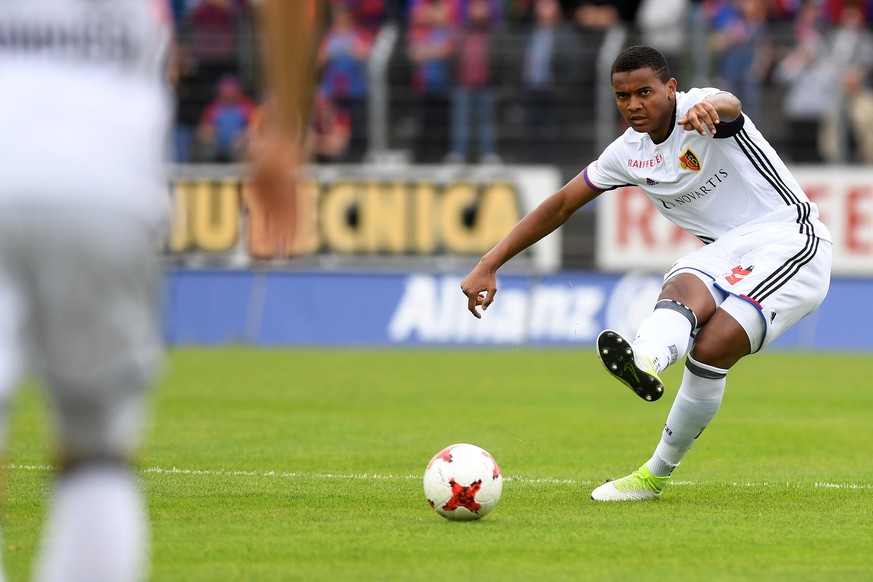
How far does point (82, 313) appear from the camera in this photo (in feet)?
10.2

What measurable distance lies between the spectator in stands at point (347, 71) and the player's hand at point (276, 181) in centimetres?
1864

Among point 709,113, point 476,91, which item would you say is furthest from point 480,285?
point 476,91

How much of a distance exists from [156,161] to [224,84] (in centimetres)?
1900

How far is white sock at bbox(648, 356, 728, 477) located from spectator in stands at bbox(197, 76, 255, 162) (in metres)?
15.0

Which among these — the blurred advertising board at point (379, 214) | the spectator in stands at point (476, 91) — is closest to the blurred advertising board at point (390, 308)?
the blurred advertising board at point (379, 214)

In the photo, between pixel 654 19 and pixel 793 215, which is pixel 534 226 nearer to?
pixel 793 215

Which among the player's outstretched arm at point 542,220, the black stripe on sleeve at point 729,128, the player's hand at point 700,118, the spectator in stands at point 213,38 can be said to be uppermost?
the player's hand at point 700,118

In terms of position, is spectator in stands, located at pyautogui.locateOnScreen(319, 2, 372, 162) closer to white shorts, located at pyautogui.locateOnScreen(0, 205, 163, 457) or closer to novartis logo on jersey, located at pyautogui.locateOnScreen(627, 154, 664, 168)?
novartis logo on jersey, located at pyautogui.locateOnScreen(627, 154, 664, 168)

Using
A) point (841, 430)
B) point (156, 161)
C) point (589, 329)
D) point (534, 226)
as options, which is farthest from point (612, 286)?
point (156, 161)

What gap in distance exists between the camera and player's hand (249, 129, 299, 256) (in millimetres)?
3061

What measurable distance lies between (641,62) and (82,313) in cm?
451

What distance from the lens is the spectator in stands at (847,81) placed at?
69.7 ft

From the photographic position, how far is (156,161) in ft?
10.5

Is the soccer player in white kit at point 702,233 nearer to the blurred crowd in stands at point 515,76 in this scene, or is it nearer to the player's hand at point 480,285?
the player's hand at point 480,285
